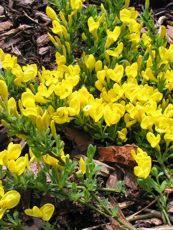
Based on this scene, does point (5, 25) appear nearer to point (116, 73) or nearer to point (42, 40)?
point (42, 40)

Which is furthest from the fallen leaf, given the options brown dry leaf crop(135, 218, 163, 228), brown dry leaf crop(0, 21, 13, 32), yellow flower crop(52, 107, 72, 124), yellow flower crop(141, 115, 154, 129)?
brown dry leaf crop(0, 21, 13, 32)

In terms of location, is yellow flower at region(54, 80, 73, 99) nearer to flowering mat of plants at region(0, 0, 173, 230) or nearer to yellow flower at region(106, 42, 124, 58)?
flowering mat of plants at region(0, 0, 173, 230)

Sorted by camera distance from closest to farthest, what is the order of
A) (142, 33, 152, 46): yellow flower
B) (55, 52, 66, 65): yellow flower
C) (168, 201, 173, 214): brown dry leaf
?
1. (168, 201, 173, 214): brown dry leaf
2. (55, 52, 66, 65): yellow flower
3. (142, 33, 152, 46): yellow flower

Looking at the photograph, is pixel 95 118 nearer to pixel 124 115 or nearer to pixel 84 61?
pixel 124 115

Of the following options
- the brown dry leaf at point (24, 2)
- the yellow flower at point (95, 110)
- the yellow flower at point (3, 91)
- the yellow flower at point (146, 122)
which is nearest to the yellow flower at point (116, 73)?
the yellow flower at point (95, 110)

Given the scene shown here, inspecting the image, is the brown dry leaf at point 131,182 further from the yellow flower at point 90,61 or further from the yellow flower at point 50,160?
the yellow flower at point 90,61

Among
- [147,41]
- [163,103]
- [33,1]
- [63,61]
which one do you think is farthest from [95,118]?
[33,1]

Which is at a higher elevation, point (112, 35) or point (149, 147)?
point (112, 35)
